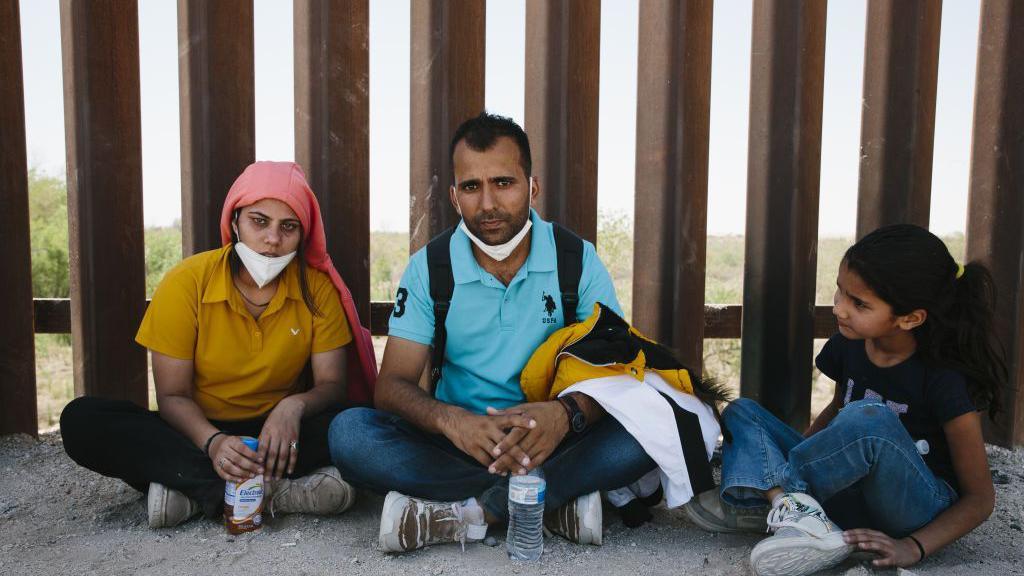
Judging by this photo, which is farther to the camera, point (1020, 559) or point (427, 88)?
point (427, 88)

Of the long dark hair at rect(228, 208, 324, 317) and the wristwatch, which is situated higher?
the long dark hair at rect(228, 208, 324, 317)

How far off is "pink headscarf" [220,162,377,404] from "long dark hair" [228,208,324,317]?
0.02 meters

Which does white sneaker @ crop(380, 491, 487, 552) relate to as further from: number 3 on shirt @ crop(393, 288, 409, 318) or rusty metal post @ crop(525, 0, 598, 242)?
rusty metal post @ crop(525, 0, 598, 242)

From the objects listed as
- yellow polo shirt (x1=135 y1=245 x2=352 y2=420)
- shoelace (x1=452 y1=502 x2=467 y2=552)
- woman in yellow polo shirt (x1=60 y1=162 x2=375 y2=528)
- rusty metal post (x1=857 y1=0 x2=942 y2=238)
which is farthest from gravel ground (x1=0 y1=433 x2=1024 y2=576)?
rusty metal post (x1=857 y1=0 x2=942 y2=238)

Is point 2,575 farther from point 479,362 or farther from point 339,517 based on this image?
point 479,362

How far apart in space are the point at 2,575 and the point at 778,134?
348 centimetres

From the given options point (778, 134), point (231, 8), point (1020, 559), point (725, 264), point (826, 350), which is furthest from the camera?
point (725, 264)

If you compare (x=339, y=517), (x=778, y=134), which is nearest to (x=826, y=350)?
(x=778, y=134)

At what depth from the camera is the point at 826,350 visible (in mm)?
2678

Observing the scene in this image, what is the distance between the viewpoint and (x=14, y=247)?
325 centimetres

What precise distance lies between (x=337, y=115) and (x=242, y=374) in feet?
4.07

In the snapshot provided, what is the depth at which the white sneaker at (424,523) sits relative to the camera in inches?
90.2

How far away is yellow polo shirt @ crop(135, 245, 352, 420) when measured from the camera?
2680mm

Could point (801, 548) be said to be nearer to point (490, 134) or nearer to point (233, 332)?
point (490, 134)
